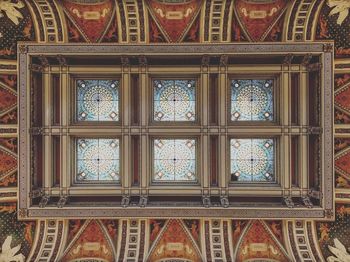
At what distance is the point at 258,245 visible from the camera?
23.7ft

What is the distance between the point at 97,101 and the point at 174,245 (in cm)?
371

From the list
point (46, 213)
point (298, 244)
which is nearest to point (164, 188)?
point (46, 213)

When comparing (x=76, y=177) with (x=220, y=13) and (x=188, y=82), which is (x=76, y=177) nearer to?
(x=188, y=82)

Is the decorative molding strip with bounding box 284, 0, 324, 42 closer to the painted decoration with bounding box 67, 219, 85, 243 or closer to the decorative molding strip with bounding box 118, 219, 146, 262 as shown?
the decorative molding strip with bounding box 118, 219, 146, 262

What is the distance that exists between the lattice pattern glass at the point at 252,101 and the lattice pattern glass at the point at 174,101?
982 millimetres

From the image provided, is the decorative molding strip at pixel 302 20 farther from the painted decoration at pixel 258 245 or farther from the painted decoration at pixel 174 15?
the painted decoration at pixel 258 245

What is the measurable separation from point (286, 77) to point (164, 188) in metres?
3.68

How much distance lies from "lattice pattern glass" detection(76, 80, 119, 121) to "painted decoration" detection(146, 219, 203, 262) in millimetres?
2842

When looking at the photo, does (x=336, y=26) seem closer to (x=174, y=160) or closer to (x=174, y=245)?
(x=174, y=160)

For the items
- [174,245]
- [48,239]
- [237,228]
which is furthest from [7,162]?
[237,228]

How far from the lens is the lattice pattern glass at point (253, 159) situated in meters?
7.80

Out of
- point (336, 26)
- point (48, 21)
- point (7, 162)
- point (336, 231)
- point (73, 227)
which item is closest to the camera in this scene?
point (336, 26)

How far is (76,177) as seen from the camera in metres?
7.83

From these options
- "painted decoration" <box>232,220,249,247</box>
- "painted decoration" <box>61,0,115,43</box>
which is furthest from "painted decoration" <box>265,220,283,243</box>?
"painted decoration" <box>61,0,115,43</box>
